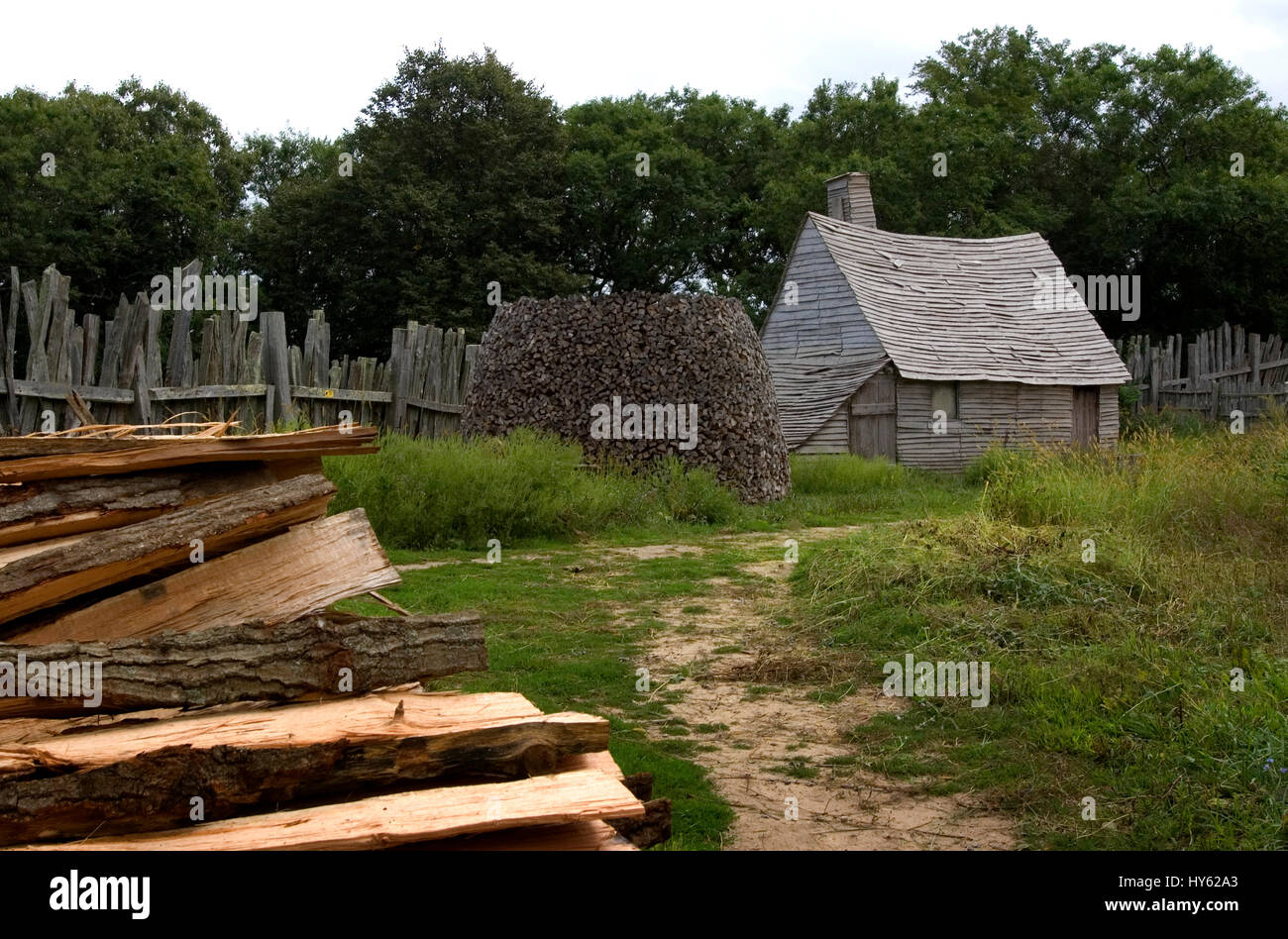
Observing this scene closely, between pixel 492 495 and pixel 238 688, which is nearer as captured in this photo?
pixel 238 688

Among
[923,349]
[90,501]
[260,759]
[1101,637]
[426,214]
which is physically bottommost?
[1101,637]

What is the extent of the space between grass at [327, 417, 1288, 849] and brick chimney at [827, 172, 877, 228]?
45.4 feet

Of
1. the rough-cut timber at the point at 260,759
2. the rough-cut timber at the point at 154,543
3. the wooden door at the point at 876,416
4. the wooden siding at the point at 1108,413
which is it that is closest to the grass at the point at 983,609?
the rough-cut timber at the point at 260,759

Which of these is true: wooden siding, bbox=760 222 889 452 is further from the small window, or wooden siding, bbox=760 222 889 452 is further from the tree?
the tree

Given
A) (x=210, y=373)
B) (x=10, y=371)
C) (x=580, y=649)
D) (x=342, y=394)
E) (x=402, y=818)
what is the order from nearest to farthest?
(x=402, y=818)
(x=580, y=649)
(x=10, y=371)
(x=210, y=373)
(x=342, y=394)

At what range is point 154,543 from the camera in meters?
4.03

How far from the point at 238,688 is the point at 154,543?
2.52 ft

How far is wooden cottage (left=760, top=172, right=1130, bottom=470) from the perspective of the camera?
74.1 ft

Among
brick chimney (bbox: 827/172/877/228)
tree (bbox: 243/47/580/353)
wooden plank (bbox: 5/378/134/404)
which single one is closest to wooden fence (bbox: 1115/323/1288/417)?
brick chimney (bbox: 827/172/877/228)

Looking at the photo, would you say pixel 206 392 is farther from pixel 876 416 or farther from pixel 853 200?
pixel 853 200

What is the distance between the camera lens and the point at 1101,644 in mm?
6746

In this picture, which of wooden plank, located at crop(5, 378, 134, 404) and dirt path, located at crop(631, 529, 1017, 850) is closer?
dirt path, located at crop(631, 529, 1017, 850)

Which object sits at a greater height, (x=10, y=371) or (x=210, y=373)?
(x=210, y=373)

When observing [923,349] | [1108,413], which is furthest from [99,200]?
[1108,413]
